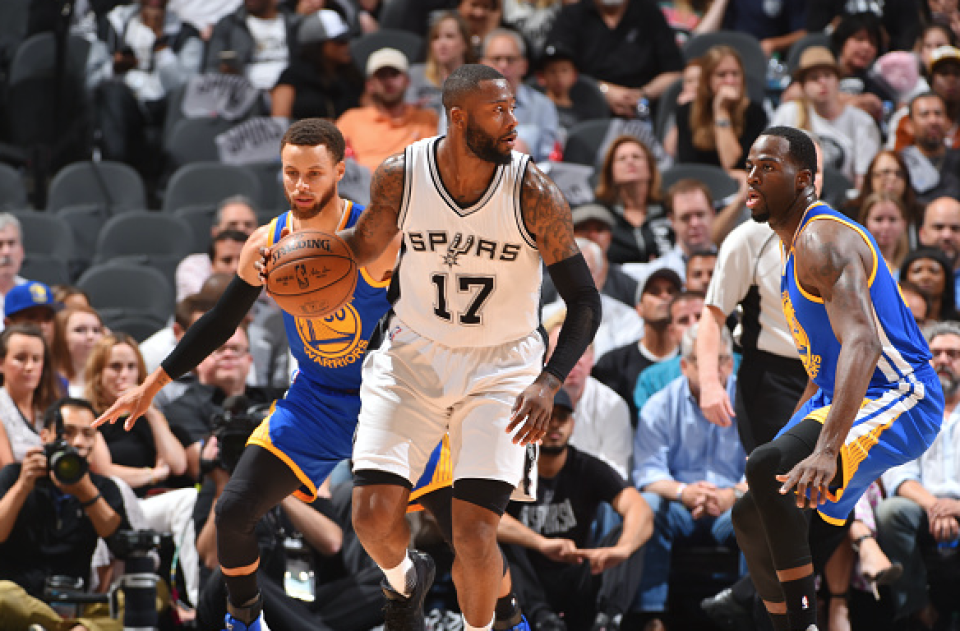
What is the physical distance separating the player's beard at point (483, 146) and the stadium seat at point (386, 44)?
6.75 m

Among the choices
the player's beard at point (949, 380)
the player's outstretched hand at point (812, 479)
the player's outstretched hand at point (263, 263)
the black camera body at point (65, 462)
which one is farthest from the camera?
the player's beard at point (949, 380)

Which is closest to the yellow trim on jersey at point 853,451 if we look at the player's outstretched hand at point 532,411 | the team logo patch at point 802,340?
A: the team logo patch at point 802,340

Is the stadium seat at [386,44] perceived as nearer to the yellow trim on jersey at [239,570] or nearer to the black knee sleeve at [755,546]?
the yellow trim on jersey at [239,570]

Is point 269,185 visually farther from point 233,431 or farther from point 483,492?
point 483,492

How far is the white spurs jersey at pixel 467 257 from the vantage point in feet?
15.9

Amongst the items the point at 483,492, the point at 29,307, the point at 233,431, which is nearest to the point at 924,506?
the point at 483,492

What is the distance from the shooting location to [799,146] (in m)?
5.02

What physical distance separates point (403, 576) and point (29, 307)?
3.91 meters

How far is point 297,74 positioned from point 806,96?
13.2 ft

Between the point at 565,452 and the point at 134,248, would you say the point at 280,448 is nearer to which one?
the point at 565,452

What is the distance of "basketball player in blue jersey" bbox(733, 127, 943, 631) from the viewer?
4.48 m

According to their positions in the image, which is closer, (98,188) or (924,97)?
(924,97)

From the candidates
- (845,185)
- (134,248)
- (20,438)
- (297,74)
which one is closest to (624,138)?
(845,185)

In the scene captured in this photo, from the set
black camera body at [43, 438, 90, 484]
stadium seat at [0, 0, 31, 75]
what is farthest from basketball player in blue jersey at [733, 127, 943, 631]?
stadium seat at [0, 0, 31, 75]
